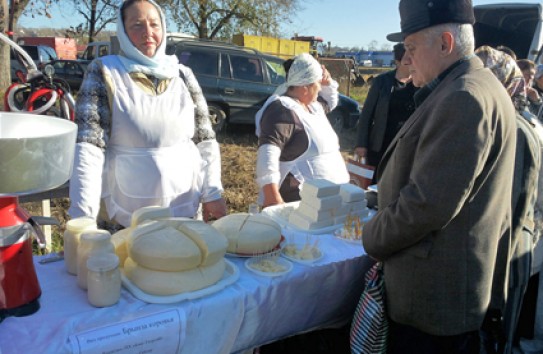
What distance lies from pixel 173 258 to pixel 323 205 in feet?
2.77

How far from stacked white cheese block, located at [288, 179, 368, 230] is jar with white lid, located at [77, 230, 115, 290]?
0.90 m

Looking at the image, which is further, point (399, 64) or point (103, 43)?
point (103, 43)

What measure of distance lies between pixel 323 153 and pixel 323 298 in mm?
1033

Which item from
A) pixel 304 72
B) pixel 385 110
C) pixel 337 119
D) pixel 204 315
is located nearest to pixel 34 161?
pixel 204 315

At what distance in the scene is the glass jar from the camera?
133cm

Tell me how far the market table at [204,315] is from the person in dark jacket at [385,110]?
1983 millimetres

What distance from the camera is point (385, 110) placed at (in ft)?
11.6

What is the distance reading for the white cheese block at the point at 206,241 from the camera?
1.30 metres

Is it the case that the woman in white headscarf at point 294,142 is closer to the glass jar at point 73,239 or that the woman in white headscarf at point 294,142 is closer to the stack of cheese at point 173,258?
the stack of cheese at point 173,258

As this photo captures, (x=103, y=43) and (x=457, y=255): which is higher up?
(x=103, y=43)

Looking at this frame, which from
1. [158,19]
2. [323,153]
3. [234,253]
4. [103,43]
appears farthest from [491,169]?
[103,43]

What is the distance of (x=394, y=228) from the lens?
4.42 feet

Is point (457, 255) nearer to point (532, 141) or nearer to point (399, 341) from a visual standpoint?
point (399, 341)

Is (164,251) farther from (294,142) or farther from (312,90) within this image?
(312,90)
